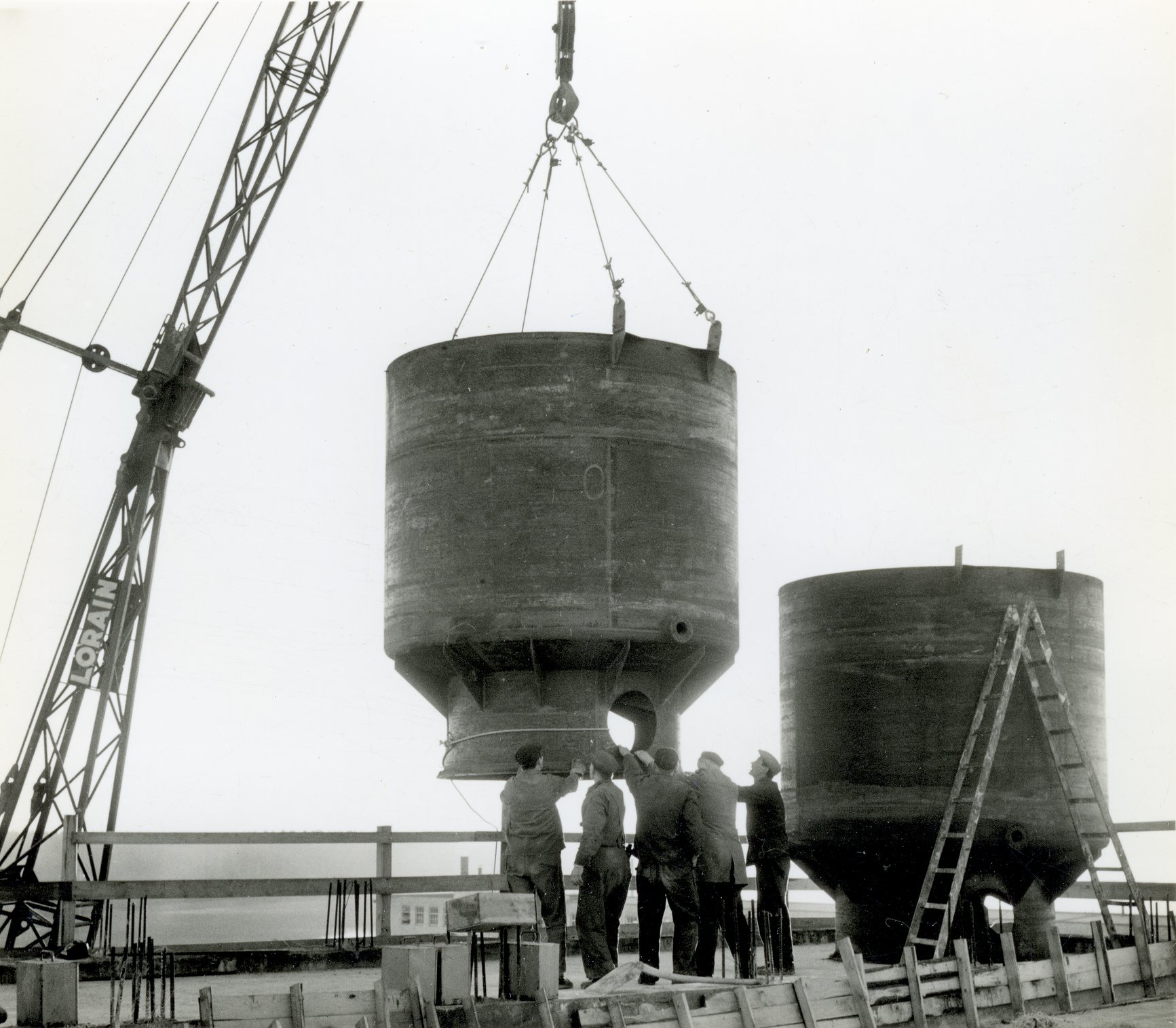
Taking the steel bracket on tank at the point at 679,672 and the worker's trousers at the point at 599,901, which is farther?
the steel bracket on tank at the point at 679,672

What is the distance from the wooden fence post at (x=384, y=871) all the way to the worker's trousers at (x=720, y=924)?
374cm

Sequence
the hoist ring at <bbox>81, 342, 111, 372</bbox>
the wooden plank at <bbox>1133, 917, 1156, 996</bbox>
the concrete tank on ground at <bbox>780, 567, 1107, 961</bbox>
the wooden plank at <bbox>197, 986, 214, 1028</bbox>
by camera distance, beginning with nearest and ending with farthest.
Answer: the wooden plank at <bbox>197, 986, 214, 1028</bbox> → the wooden plank at <bbox>1133, 917, 1156, 996</bbox> → the concrete tank on ground at <bbox>780, 567, 1107, 961</bbox> → the hoist ring at <bbox>81, 342, 111, 372</bbox>

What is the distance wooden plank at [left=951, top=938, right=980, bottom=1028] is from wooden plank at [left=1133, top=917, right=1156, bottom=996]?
2.83 metres

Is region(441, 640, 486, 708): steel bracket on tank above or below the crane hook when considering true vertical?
below

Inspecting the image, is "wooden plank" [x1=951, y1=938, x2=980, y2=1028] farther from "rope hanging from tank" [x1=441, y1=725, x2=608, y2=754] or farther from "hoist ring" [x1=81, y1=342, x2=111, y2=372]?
"hoist ring" [x1=81, y1=342, x2=111, y2=372]

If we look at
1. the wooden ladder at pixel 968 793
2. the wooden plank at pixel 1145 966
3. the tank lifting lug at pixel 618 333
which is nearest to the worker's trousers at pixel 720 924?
the wooden ladder at pixel 968 793

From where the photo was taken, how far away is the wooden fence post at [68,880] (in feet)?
45.9

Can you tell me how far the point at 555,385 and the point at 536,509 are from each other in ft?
3.96

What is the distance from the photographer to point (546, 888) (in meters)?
11.4

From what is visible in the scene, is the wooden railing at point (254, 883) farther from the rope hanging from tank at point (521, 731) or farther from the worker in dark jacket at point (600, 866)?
the worker in dark jacket at point (600, 866)

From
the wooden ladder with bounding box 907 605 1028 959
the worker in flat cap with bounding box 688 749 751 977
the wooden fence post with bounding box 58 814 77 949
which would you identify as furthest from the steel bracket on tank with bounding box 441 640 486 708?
the wooden ladder with bounding box 907 605 1028 959

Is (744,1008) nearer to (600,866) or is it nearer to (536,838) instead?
(600,866)

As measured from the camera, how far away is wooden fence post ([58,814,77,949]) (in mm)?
14000

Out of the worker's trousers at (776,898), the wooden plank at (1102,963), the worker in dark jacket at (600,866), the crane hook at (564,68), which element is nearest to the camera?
the worker in dark jacket at (600,866)
